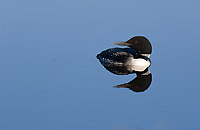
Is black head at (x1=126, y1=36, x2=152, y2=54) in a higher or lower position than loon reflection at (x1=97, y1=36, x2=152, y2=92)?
higher

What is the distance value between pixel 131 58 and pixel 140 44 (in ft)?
1.56

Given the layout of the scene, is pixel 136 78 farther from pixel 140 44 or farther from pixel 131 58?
pixel 140 44

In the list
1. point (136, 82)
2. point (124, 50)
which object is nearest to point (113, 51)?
point (124, 50)

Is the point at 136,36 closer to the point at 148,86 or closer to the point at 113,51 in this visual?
the point at 113,51

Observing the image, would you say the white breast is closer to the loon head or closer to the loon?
the loon

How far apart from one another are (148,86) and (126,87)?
44 cm

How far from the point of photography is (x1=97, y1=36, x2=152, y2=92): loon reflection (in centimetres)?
1408

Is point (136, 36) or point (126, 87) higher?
point (136, 36)

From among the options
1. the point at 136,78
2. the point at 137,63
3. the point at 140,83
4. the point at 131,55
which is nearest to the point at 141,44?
the point at 131,55

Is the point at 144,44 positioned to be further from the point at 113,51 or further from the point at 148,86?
the point at 148,86

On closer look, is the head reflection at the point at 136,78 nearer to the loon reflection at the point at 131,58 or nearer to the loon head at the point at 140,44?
the loon reflection at the point at 131,58

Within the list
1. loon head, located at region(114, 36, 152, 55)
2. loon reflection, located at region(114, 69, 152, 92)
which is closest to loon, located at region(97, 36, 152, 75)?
loon head, located at region(114, 36, 152, 55)

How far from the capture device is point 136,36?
48.8ft

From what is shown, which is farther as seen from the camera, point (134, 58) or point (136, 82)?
point (134, 58)
